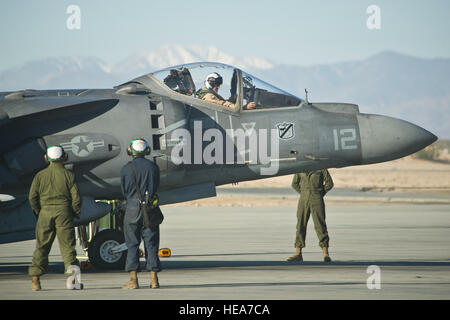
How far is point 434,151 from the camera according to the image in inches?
4710

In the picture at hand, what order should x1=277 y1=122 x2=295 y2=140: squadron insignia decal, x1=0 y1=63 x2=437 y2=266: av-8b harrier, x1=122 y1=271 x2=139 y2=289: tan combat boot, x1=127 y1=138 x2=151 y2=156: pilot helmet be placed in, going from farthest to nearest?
x1=277 y1=122 x2=295 y2=140: squadron insignia decal
x1=0 y1=63 x2=437 y2=266: av-8b harrier
x1=127 y1=138 x2=151 y2=156: pilot helmet
x1=122 y1=271 x2=139 y2=289: tan combat boot

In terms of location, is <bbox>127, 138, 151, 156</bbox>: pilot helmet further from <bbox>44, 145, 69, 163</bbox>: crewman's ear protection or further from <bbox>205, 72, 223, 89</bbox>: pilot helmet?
<bbox>205, 72, 223, 89</bbox>: pilot helmet

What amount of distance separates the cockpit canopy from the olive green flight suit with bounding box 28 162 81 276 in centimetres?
385

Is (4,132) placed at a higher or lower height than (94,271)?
higher

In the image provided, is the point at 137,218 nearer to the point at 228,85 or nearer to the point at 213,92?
the point at 213,92

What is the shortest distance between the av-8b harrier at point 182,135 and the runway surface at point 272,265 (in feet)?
5.26

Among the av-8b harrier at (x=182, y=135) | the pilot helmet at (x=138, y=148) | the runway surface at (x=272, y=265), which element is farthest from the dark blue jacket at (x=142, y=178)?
the av-8b harrier at (x=182, y=135)

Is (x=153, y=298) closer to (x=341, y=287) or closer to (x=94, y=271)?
(x=341, y=287)

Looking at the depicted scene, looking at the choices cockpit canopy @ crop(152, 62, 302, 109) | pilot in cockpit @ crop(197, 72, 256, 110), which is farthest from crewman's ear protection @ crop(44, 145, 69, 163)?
pilot in cockpit @ crop(197, 72, 256, 110)

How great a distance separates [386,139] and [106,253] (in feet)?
17.4

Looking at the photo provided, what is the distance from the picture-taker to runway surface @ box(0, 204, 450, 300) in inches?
428

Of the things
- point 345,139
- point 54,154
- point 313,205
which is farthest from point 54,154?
point 313,205

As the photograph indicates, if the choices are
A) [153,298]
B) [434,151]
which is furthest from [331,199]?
[434,151]
